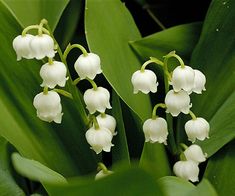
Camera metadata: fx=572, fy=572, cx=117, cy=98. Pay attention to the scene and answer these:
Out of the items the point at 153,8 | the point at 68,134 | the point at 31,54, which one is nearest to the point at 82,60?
the point at 31,54

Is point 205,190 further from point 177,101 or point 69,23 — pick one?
point 69,23

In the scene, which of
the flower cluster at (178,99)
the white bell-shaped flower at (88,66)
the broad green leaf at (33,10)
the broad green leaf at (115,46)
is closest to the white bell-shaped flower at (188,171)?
the flower cluster at (178,99)

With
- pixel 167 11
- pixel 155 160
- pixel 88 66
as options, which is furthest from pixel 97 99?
pixel 167 11

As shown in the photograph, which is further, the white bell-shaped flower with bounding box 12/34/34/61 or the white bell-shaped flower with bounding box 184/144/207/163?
the white bell-shaped flower with bounding box 184/144/207/163

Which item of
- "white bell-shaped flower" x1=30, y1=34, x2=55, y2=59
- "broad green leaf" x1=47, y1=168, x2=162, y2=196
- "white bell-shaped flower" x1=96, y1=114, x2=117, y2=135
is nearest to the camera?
"broad green leaf" x1=47, y1=168, x2=162, y2=196

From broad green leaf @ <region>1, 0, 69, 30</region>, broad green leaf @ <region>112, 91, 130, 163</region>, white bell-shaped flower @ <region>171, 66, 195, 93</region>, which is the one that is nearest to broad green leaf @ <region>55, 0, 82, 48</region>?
broad green leaf @ <region>1, 0, 69, 30</region>

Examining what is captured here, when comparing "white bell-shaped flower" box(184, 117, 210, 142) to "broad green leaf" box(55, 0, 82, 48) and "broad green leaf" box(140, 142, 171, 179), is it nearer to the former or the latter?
"broad green leaf" box(140, 142, 171, 179)

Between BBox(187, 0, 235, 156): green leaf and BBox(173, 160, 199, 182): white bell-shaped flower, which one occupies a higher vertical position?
BBox(187, 0, 235, 156): green leaf
